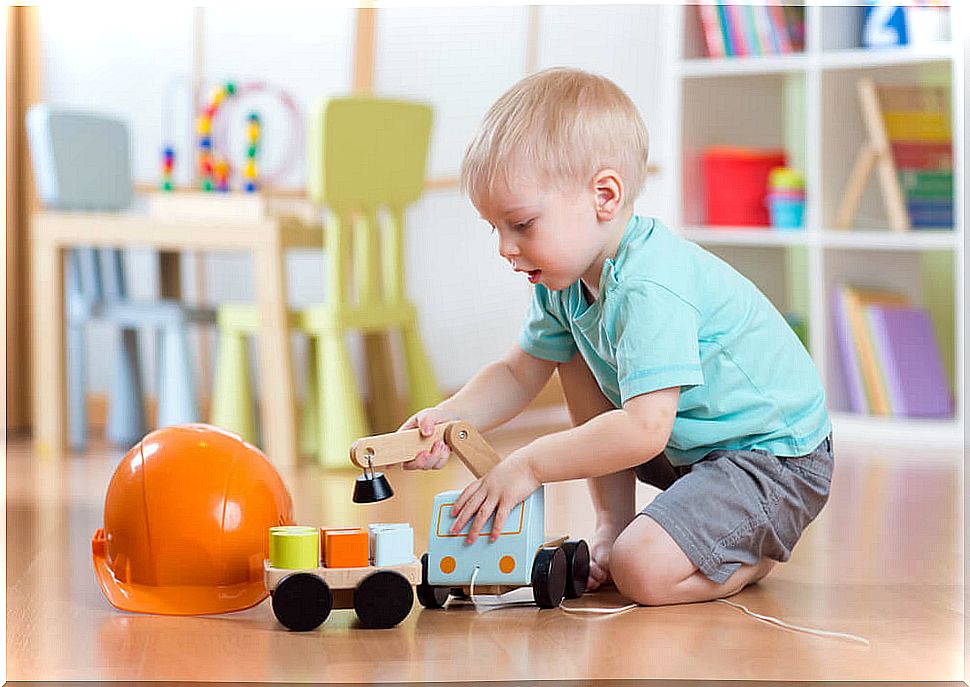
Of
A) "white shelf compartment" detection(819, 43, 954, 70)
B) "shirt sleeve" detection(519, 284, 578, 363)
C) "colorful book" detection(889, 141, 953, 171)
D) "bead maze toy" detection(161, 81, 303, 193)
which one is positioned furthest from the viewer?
"colorful book" detection(889, 141, 953, 171)

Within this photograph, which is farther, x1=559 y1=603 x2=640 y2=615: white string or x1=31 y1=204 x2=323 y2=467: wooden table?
x1=31 y1=204 x2=323 y2=467: wooden table

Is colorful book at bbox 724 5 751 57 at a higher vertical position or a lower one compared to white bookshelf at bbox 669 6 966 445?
higher

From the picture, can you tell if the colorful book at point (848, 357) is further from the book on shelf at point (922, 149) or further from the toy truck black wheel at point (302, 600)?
the toy truck black wheel at point (302, 600)

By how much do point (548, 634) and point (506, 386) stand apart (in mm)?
312

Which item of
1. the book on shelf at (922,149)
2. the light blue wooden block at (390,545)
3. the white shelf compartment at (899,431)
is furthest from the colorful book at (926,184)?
the light blue wooden block at (390,545)

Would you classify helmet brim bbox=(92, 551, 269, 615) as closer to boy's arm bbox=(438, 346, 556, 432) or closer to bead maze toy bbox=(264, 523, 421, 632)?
bead maze toy bbox=(264, 523, 421, 632)

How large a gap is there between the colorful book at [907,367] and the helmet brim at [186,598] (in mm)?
1730

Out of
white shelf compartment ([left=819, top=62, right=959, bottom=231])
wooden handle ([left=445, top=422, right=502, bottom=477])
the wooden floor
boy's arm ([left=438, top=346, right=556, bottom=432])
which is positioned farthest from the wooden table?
white shelf compartment ([left=819, top=62, right=959, bottom=231])

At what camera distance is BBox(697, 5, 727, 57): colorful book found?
2715 millimetres

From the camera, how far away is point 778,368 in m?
1.17

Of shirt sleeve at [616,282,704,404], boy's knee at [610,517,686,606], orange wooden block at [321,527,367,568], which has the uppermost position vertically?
shirt sleeve at [616,282,704,404]

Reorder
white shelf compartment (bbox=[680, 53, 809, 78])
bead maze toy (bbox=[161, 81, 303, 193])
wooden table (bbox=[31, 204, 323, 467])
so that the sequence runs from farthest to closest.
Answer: white shelf compartment (bbox=[680, 53, 809, 78]), bead maze toy (bbox=[161, 81, 303, 193]), wooden table (bbox=[31, 204, 323, 467])

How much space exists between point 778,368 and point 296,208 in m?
1.60

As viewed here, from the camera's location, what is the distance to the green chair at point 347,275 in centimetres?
210
